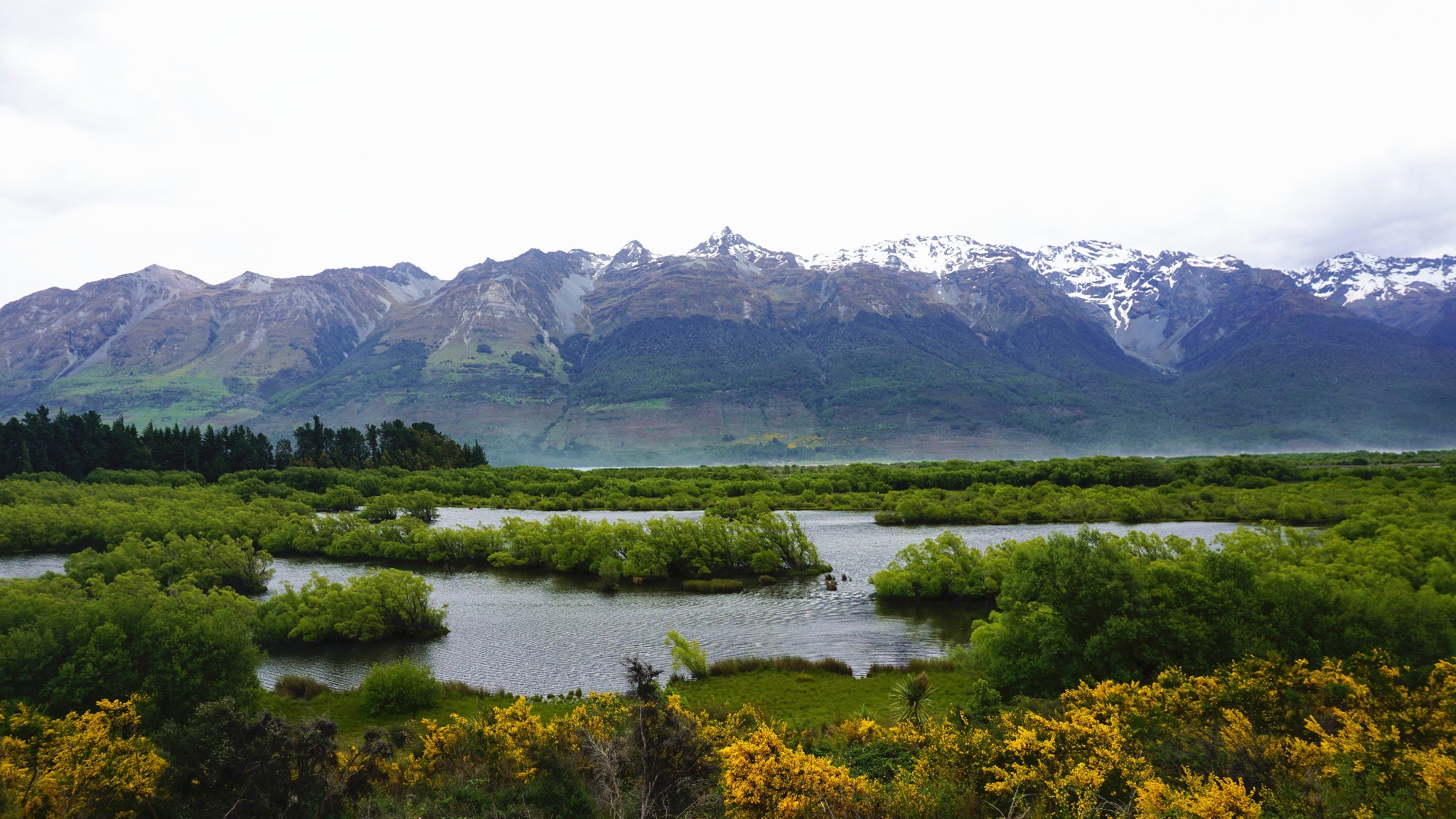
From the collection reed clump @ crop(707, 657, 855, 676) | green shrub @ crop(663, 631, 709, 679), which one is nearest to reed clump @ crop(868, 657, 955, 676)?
reed clump @ crop(707, 657, 855, 676)

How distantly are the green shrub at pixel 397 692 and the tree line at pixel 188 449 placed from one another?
10343 centimetres

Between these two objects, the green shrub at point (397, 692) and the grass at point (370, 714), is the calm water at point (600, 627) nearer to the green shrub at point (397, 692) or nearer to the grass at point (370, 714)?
the grass at point (370, 714)

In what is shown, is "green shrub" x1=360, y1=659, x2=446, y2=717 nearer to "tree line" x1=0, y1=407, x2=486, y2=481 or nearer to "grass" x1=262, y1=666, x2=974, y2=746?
"grass" x1=262, y1=666, x2=974, y2=746

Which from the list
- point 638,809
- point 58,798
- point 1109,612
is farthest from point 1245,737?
point 58,798

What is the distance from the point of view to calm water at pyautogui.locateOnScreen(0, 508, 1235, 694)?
37.9m

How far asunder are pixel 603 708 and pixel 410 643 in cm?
2615

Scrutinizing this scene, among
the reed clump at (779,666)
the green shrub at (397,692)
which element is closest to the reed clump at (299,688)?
the green shrub at (397,692)

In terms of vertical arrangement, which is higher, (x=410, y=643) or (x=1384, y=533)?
(x=1384, y=533)

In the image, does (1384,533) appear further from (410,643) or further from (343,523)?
(343,523)

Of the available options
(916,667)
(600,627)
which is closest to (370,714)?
(600,627)

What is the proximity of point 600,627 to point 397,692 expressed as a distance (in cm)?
1636

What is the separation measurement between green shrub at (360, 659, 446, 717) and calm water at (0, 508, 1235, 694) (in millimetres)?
4569

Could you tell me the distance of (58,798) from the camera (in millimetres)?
15102

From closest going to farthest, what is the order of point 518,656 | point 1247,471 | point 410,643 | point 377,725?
point 377,725 < point 518,656 < point 410,643 < point 1247,471
